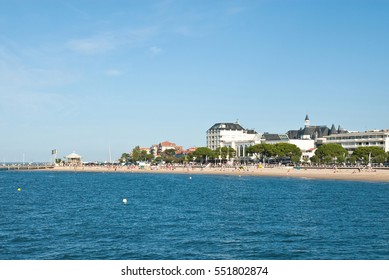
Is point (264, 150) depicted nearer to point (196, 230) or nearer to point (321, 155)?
point (321, 155)

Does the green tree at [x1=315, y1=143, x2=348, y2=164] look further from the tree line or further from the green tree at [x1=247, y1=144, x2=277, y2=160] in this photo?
the green tree at [x1=247, y1=144, x2=277, y2=160]

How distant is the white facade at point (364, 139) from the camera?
6253 inches

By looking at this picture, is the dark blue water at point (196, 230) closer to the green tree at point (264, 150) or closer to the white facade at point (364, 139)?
the white facade at point (364, 139)

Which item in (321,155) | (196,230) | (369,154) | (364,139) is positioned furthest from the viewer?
(364,139)

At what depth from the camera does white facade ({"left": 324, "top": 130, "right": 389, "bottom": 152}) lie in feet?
521

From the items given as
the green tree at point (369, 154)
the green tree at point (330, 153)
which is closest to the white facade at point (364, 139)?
the green tree at point (330, 153)

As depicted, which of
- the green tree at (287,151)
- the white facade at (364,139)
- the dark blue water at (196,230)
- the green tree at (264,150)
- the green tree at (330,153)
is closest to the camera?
the dark blue water at (196,230)

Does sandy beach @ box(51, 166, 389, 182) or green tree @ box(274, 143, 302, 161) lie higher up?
green tree @ box(274, 143, 302, 161)

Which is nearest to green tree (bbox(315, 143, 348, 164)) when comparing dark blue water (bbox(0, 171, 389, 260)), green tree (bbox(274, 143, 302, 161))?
green tree (bbox(274, 143, 302, 161))

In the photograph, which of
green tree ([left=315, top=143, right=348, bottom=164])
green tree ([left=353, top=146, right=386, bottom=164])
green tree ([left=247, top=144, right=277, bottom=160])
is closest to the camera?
green tree ([left=353, top=146, right=386, bottom=164])

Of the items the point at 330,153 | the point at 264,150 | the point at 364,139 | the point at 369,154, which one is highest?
the point at 364,139

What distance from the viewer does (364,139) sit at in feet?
544

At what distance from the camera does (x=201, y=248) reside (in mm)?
27578

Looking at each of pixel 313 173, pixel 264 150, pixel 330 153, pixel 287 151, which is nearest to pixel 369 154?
pixel 330 153
